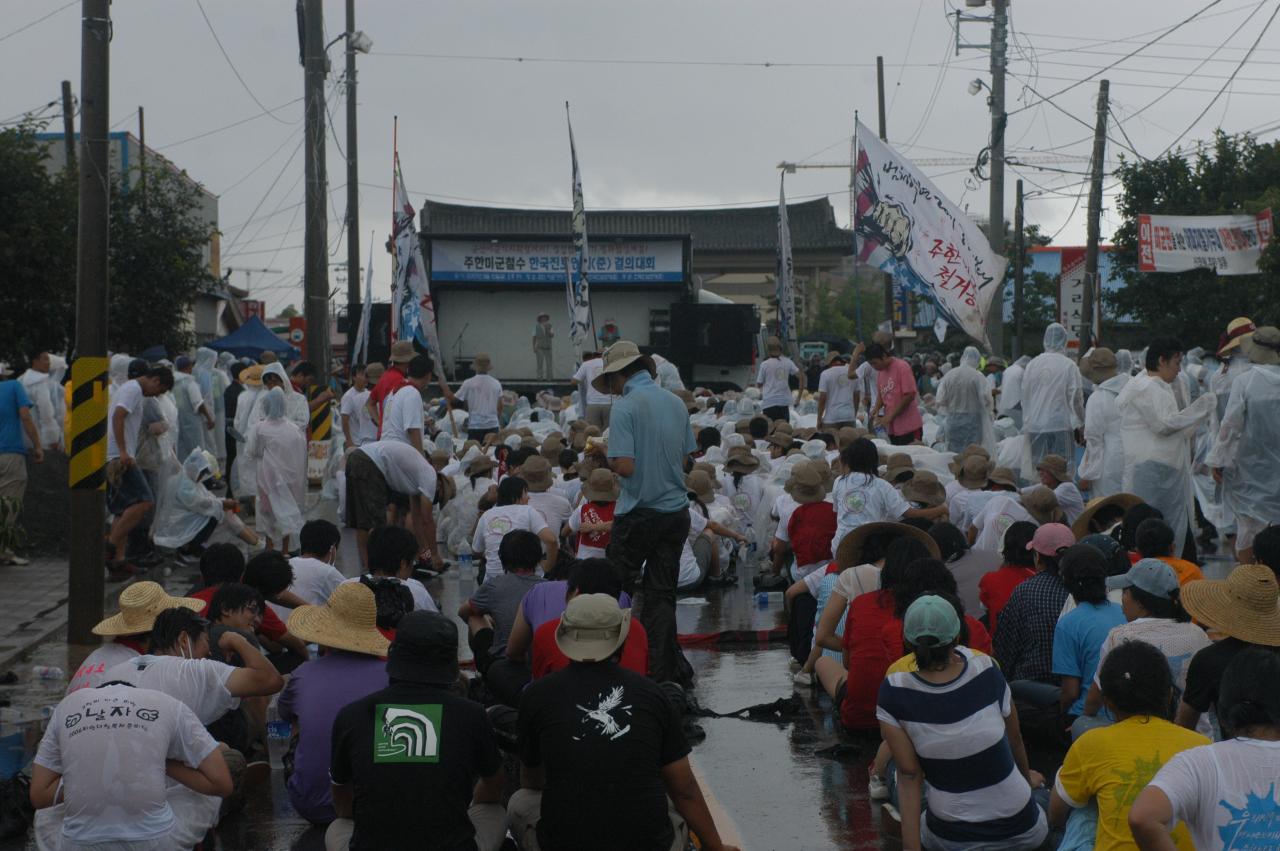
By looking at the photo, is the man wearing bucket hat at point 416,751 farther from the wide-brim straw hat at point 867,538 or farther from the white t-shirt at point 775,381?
the white t-shirt at point 775,381

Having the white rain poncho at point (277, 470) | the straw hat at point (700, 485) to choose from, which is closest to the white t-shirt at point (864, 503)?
the straw hat at point (700, 485)

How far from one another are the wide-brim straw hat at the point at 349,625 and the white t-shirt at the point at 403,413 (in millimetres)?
5981

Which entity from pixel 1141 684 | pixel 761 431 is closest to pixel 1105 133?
pixel 761 431

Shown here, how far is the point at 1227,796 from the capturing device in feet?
12.5

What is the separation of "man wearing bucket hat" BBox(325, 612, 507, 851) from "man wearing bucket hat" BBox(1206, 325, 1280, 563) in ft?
24.0

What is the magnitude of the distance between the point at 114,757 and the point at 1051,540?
4521mm

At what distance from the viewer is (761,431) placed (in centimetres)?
1620

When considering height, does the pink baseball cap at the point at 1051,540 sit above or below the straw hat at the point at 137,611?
above

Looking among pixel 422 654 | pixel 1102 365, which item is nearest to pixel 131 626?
pixel 422 654

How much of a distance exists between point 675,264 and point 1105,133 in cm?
915

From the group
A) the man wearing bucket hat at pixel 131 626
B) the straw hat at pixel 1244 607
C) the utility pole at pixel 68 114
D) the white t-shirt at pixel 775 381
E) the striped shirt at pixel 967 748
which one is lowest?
the striped shirt at pixel 967 748

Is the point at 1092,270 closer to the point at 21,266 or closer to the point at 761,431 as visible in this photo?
the point at 761,431

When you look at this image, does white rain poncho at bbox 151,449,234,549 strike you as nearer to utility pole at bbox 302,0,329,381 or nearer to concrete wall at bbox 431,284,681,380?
utility pole at bbox 302,0,329,381

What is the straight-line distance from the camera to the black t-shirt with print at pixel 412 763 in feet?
15.0
